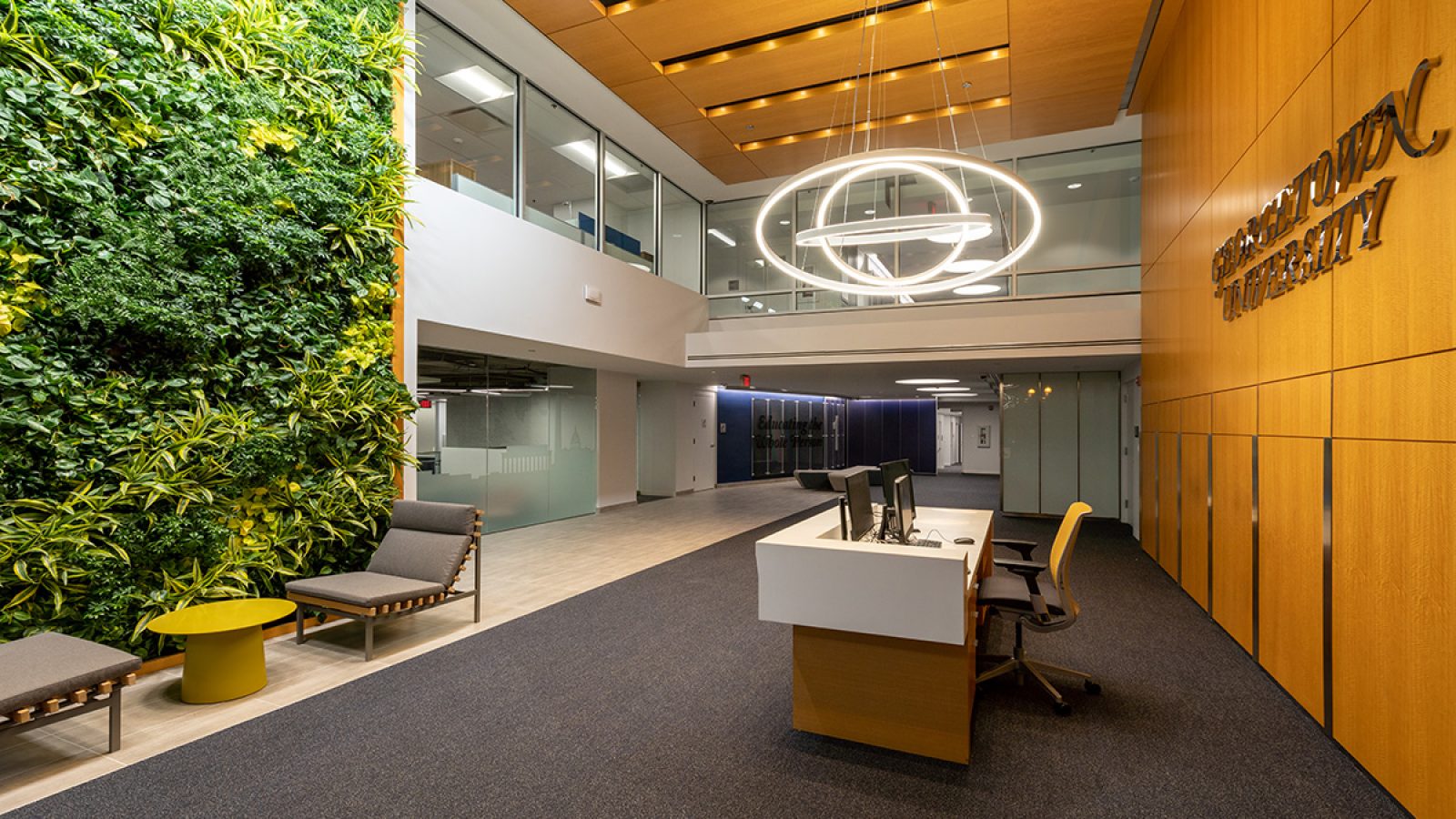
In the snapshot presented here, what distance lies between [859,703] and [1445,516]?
7.89 feet

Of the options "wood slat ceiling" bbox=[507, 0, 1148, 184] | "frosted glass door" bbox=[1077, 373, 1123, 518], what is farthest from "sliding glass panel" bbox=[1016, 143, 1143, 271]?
"frosted glass door" bbox=[1077, 373, 1123, 518]

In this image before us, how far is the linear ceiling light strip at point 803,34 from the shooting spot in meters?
6.59

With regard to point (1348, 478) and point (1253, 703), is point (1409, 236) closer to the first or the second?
point (1348, 478)

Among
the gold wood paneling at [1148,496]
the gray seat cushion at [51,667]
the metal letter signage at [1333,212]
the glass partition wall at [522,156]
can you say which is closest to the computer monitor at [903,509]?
the metal letter signage at [1333,212]

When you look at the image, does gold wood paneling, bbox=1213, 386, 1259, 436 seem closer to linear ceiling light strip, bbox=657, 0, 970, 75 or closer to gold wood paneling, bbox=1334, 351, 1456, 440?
gold wood paneling, bbox=1334, 351, 1456, 440

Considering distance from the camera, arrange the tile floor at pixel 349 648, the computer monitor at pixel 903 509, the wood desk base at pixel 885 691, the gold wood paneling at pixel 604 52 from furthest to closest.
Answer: the gold wood paneling at pixel 604 52 < the computer monitor at pixel 903 509 < the tile floor at pixel 349 648 < the wood desk base at pixel 885 691

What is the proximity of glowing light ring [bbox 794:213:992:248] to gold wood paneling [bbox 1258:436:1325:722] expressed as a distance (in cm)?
232

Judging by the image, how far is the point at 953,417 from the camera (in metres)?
27.0

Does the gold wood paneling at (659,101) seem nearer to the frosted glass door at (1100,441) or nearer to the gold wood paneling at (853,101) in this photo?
the gold wood paneling at (853,101)

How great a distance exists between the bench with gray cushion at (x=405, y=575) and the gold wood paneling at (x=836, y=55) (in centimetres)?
564

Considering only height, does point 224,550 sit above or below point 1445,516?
below

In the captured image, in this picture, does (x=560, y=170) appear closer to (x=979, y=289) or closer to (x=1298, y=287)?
(x=979, y=289)

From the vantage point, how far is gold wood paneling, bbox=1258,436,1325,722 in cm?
353

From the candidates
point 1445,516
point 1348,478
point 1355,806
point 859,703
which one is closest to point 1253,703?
point 1355,806
